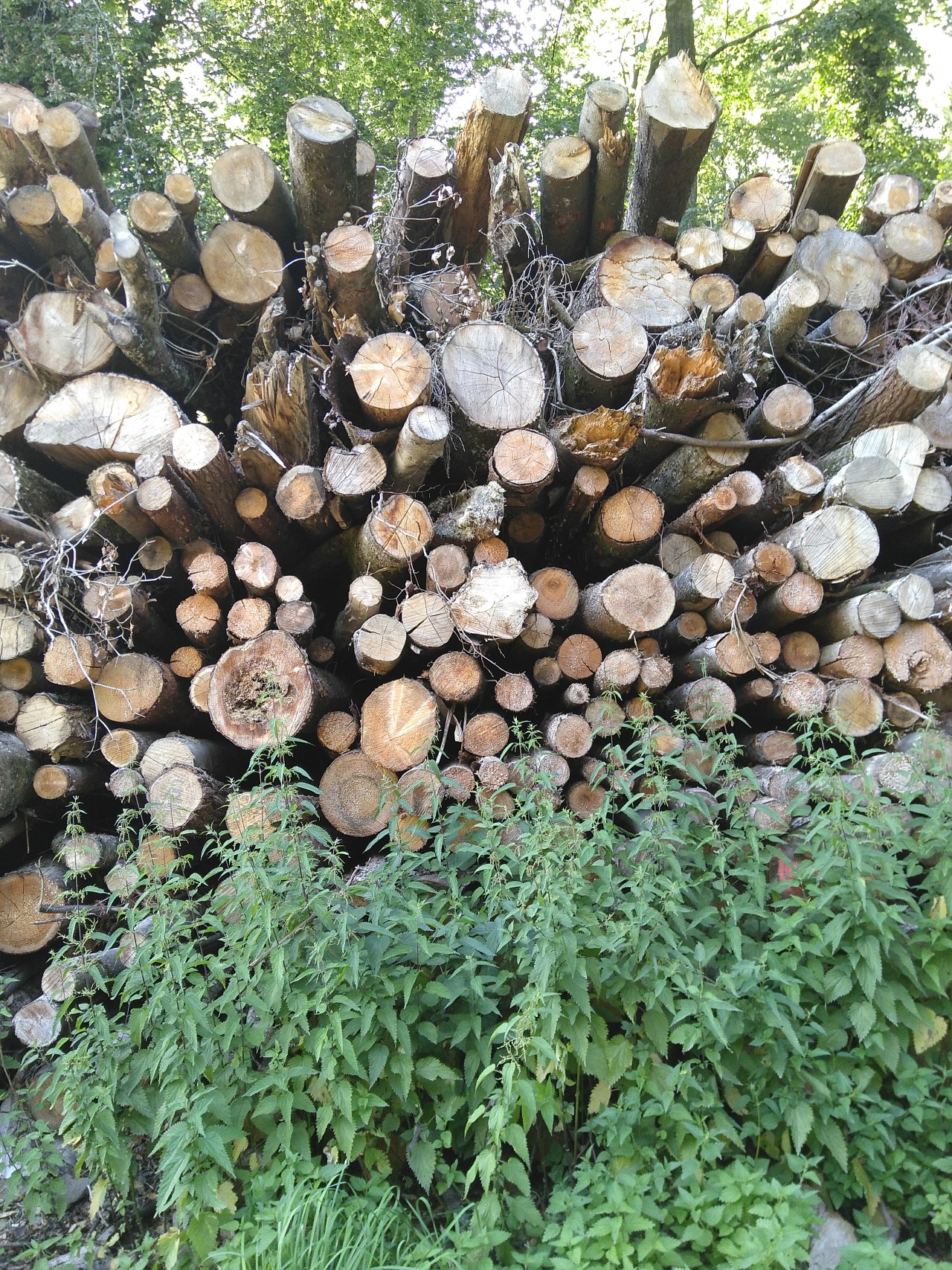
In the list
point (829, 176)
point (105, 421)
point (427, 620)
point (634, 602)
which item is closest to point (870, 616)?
point (634, 602)

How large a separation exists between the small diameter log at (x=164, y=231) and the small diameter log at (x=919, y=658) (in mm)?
4049

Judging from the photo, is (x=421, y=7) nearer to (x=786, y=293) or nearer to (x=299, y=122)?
(x=299, y=122)

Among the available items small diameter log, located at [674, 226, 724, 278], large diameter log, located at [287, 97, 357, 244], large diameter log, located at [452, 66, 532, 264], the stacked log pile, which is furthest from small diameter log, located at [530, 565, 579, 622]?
large diameter log, located at [452, 66, 532, 264]

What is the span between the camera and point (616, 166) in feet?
15.6

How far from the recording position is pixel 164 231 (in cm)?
447

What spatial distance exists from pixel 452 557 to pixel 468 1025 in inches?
75.8

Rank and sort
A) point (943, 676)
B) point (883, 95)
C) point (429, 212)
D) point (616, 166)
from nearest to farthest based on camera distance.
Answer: point (943, 676) → point (616, 166) → point (429, 212) → point (883, 95)

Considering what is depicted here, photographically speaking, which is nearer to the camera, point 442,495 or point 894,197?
point 442,495

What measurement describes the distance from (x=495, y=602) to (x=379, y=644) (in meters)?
0.52

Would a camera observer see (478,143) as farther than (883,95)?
No

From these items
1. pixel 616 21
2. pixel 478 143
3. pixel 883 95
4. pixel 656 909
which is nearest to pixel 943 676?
pixel 656 909

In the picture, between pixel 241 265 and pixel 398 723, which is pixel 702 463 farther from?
pixel 241 265

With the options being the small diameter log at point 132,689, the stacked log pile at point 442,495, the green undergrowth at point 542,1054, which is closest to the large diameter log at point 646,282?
the stacked log pile at point 442,495

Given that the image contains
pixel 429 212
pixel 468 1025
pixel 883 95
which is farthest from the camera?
pixel 883 95
